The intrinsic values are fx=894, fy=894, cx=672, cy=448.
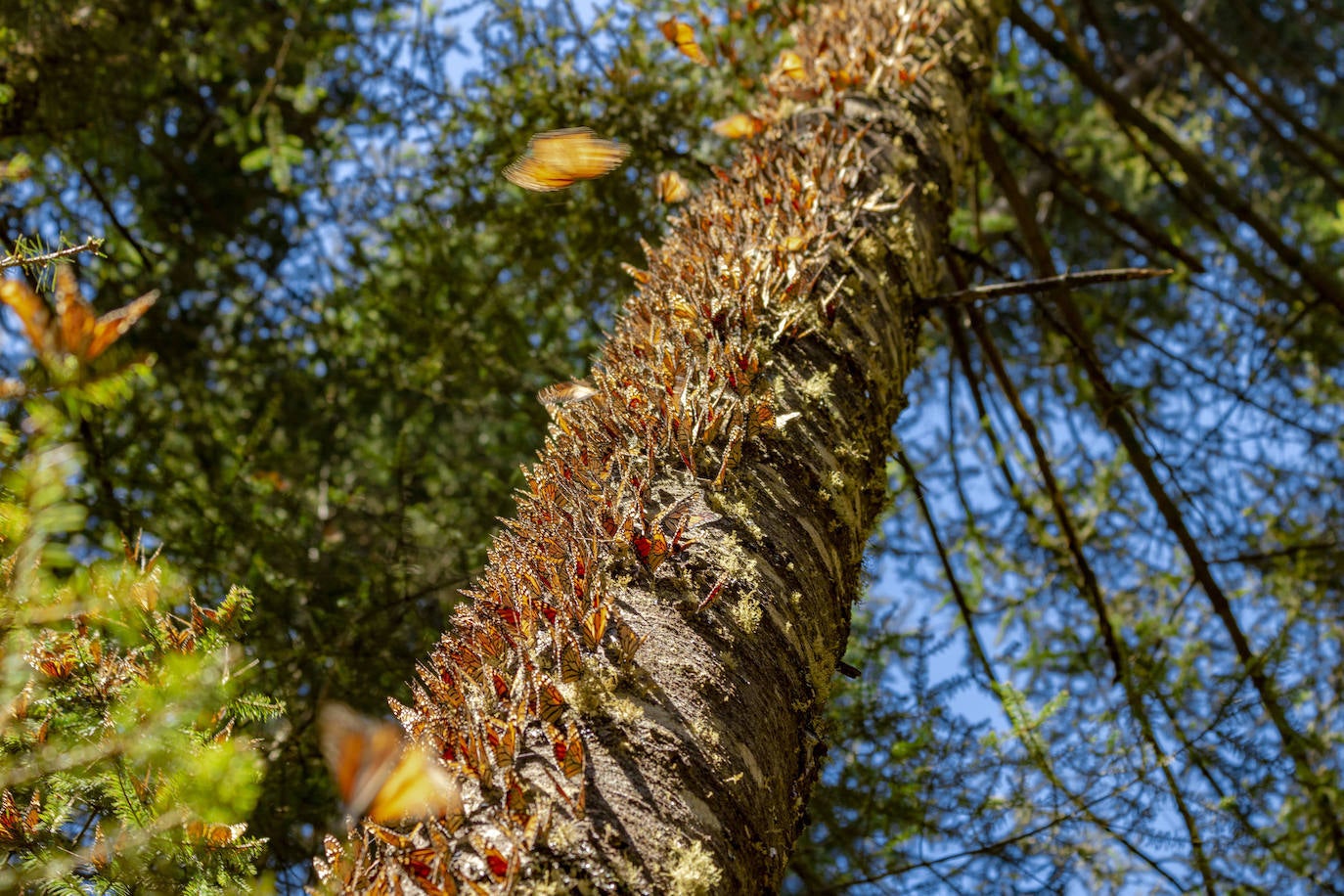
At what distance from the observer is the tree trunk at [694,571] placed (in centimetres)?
92

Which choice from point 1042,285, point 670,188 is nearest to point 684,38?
point 670,188

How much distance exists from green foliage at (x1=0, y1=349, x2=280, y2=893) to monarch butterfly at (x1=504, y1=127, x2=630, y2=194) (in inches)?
52.3

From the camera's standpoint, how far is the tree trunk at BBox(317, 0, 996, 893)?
3.02 ft

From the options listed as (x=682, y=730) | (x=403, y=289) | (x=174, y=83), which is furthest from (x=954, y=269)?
(x=174, y=83)

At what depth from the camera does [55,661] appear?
1.28m

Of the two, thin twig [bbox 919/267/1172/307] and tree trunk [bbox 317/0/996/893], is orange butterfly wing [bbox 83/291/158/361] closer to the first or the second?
tree trunk [bbox 317/0/996/893]

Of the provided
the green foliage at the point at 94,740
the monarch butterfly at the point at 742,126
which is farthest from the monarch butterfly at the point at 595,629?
the monarch butterfly at the point at 742,126

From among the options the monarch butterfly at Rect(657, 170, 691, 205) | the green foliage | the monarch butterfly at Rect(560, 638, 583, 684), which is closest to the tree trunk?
the monarch butterfly at Rect(560, 638, 583, 684)

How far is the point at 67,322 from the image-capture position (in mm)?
854

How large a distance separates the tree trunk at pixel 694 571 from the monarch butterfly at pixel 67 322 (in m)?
0.50

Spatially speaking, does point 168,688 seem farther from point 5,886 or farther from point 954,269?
point 954,269

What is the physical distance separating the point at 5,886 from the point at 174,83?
5316 millimetres

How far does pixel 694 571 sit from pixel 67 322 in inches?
29.0

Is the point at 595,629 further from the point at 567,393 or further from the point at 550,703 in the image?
the point at 567,393
